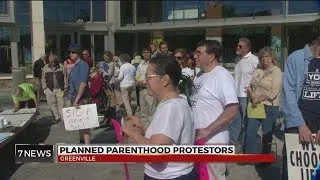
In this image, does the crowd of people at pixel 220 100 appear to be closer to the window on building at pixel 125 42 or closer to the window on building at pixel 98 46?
the window on building at pixel 98 46

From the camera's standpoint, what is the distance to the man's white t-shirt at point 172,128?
291 cm

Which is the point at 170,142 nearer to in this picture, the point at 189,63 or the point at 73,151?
the point at 73,151

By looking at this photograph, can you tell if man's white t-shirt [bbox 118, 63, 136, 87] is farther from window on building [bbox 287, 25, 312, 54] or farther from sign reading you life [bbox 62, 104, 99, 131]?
window on building [bbox 287, 25, 312, 54]

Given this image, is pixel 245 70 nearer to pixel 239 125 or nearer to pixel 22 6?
pixel 239 125

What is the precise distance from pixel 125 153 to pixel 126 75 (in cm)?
913

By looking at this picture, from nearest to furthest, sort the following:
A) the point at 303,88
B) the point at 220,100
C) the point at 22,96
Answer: the point at 303,88 < the point at 220,100 < the point at 22,96

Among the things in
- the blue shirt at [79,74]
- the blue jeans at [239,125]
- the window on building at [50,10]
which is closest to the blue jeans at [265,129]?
the blue jeans at [239,125]

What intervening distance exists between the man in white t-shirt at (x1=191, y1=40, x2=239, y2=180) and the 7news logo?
1.36 meters

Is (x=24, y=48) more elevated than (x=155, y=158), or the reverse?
(x=24, y=48)

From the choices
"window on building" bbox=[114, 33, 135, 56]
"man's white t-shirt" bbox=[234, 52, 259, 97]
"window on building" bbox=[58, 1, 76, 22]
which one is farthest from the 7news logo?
"window on building" bbox=[114, 33, 135, 56]

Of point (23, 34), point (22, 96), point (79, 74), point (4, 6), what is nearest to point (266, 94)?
point (79, 74)

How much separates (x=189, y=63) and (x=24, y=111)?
3.74 metres

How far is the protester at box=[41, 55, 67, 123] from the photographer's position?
11.3 metres

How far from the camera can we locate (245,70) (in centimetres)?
732
